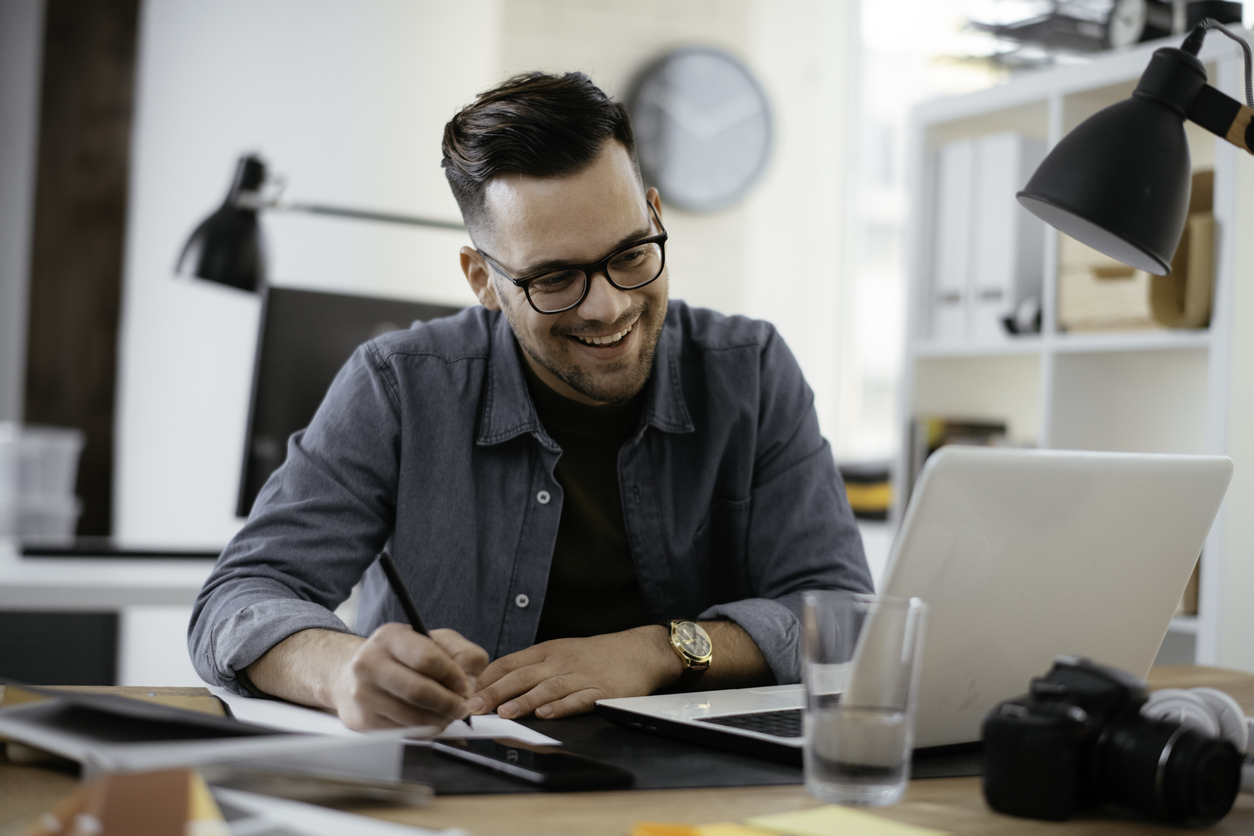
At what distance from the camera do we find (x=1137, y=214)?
3.01ft

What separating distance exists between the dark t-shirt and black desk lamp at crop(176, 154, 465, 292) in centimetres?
107

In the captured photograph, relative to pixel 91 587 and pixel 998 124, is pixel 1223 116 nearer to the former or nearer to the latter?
pixel 998 124

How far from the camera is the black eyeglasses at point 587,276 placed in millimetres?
1312

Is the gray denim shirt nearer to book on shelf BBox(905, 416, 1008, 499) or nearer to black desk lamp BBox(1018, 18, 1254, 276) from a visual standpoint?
black desk lamp BBox(1018, 18, 1254, 276)

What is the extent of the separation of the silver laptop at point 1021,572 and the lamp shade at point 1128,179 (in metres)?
0.18

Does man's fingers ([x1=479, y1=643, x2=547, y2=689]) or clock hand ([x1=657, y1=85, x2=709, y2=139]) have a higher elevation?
clock hand ([x1=657, y1=85, x2=709, y2=139])

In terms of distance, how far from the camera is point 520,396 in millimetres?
1428

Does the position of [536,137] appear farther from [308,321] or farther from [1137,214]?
[308,321]

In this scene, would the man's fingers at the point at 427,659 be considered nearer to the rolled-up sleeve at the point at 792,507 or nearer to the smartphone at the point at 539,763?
the smartphone at the point at 539,763

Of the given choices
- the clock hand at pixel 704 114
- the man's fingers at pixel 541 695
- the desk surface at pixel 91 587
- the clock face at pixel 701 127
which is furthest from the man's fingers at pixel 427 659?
the clock hand at pixel 704 114

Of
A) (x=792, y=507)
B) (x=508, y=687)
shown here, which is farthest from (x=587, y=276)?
(x=508, y=687)

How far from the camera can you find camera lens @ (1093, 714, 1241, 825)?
71 centimetres

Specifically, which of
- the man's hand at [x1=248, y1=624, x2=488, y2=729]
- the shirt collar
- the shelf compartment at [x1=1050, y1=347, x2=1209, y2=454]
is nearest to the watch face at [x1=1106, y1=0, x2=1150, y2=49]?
the shelf compartment at [x1=1050, y1=347, x2=1209, y2=454]

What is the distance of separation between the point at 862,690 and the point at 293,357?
5.03 ft
